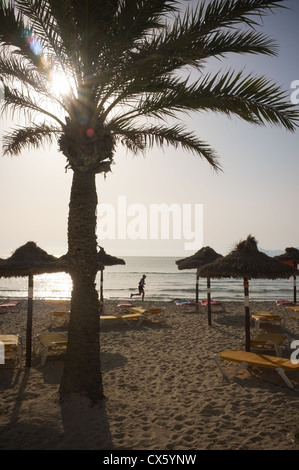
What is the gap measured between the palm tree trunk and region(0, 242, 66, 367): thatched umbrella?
5.57 ft

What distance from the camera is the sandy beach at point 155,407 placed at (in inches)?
185

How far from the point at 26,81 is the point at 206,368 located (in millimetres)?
7263

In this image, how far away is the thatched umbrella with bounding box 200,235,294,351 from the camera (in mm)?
8914

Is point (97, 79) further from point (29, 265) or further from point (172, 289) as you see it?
point (172, 289)

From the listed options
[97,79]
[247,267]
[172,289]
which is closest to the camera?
[97,79]

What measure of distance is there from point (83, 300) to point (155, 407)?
7.22 ft

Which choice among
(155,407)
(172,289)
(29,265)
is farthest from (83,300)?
(172,289)

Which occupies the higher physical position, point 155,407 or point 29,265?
point 29,265

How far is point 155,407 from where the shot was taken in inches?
233

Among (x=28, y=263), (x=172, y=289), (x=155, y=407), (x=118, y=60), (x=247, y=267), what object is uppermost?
(x=118, y=60)

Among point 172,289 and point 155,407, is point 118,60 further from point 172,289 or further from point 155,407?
point 172,289

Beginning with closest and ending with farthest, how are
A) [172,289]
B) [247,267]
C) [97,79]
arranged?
[97,79], [247,267], [172,289]

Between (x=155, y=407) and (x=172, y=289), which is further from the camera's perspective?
(x=172, y=289)
